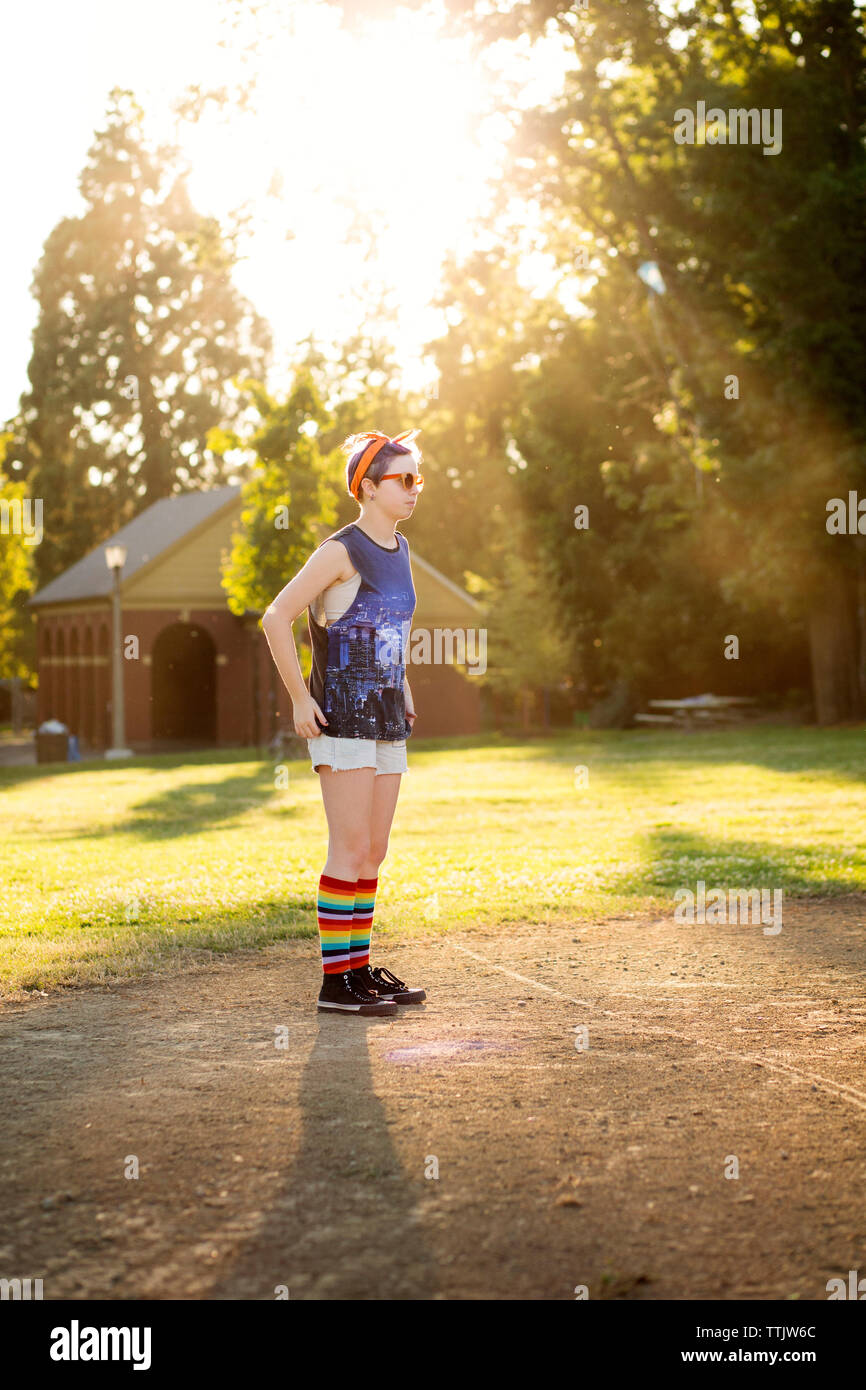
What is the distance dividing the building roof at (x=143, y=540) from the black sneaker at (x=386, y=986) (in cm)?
2950

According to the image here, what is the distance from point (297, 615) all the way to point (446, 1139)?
7.35ft

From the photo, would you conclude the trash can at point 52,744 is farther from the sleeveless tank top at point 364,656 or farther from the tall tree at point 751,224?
the sleeveless tank top at point 364,656

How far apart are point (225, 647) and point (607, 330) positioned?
12887mm

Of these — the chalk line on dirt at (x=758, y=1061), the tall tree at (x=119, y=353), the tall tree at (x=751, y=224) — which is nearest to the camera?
the chalk line on dirt at (x=758, y=1061)

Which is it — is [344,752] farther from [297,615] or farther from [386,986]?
[386,986]

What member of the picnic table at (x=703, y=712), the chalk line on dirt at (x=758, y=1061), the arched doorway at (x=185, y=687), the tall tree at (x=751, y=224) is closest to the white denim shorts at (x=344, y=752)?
the chalk line on dirt at (x=758, y=1061)

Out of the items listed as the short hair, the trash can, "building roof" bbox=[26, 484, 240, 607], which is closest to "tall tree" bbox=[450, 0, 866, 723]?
"building roof" bbox=[26, 484, 240, 607]

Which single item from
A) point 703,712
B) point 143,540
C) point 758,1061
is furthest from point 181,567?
point 758,1061

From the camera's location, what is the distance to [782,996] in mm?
5926

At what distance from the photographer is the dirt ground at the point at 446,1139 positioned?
10.5 feet

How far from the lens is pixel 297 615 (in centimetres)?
552

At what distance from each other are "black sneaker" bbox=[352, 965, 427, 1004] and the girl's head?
1877 mm

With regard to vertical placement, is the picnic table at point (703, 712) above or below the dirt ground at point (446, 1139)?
above

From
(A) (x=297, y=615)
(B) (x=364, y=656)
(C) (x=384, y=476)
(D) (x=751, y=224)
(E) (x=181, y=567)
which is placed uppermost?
(D) (x=751, y=224)
